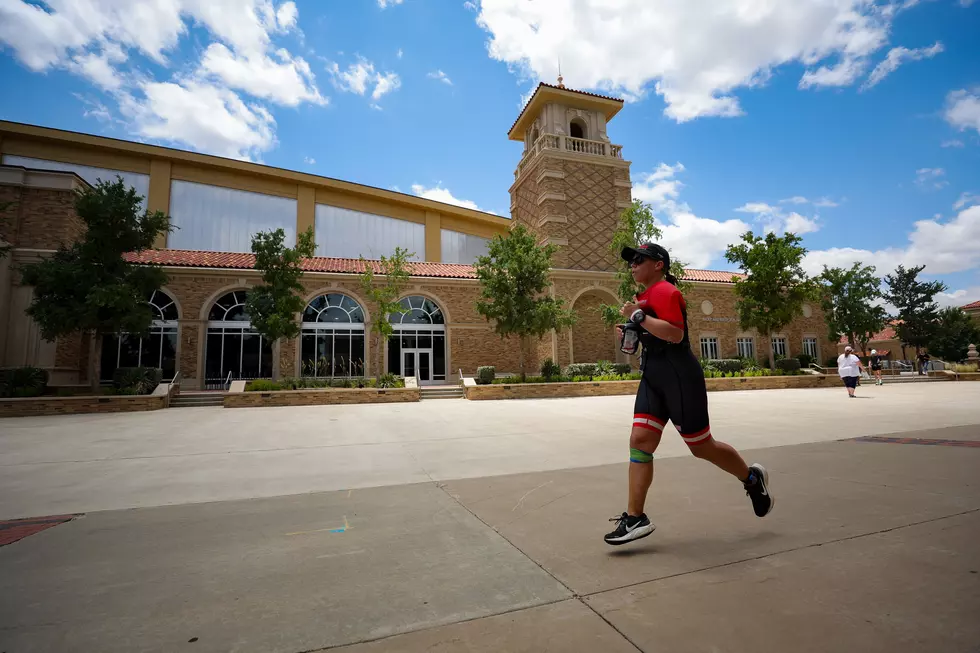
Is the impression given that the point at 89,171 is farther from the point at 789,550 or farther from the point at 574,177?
the point at 789,550

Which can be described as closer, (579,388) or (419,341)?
(579,388)

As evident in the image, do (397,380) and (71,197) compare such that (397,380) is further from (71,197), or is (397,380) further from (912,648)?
(912,648)

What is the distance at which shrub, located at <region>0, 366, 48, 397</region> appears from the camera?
49.3 feet

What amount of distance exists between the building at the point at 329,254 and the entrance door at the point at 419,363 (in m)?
0.07

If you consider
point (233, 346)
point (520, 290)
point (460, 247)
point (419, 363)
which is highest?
point (460, 247)

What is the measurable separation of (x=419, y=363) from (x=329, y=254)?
546 inches

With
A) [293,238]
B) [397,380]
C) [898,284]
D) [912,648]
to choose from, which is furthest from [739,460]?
[898,284]

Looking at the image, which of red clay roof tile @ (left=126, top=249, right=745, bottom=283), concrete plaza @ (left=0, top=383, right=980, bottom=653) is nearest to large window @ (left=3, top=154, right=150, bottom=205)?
red clay roof tile @ (left=126, top=249, right=745, bottom=283)

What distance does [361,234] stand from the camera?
34562mm

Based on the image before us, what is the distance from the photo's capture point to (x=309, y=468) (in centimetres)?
521

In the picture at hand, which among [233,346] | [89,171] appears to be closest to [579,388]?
[233,346]

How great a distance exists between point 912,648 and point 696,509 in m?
1.74

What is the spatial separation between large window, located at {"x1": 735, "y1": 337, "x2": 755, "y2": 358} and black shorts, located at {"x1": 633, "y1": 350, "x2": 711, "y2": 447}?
96.3 ft

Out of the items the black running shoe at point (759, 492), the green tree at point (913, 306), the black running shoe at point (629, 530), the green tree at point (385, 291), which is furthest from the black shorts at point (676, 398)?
the green tree at point (913, 306)
